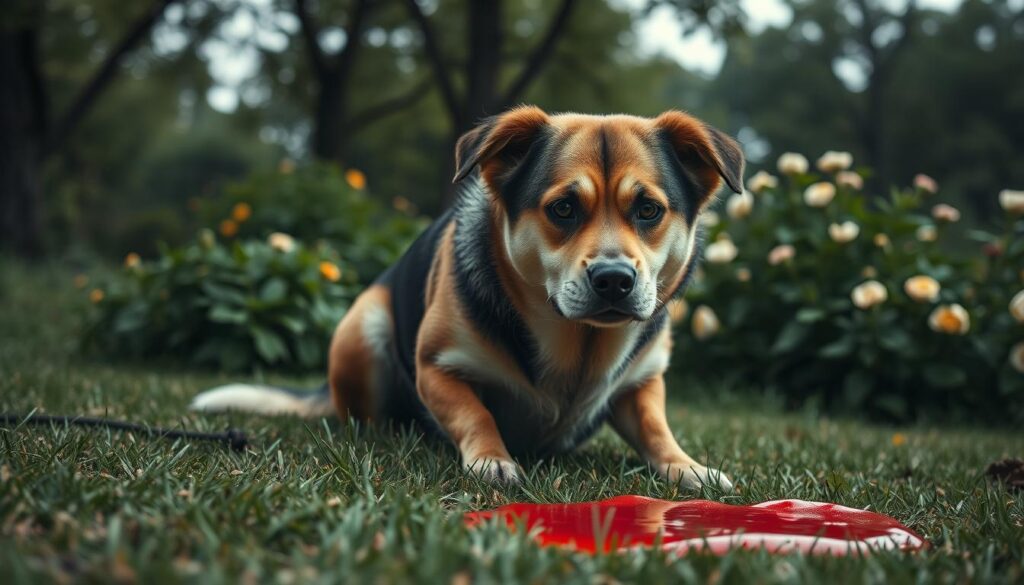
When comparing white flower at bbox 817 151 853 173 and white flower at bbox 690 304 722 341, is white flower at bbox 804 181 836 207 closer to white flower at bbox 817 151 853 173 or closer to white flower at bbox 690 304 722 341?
white flower at bbox 817 151 853 173

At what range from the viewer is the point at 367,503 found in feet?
6.48

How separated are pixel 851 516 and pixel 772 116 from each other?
35.1 metres

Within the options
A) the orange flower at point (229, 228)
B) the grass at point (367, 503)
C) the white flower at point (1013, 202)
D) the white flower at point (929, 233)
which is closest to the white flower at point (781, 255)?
the white flower at point (929, 233)

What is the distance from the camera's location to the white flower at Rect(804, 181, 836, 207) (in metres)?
5.81

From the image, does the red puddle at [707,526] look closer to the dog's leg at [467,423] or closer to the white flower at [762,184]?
the dog's leg at [467,423]

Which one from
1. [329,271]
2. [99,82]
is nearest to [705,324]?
[329,271]

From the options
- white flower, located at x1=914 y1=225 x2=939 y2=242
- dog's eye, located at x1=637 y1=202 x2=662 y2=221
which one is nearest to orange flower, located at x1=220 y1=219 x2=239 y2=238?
white flower, located at x1=914 y1=225 x2=939 y2=242

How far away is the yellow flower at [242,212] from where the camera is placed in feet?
25.8

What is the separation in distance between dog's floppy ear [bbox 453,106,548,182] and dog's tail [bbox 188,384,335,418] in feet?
4.93

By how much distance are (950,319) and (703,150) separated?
114 inches

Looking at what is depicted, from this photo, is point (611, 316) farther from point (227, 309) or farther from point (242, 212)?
Result: point (242, 212)

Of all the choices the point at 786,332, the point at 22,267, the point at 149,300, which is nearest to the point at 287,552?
the point at 786,332

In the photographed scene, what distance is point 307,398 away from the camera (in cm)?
393

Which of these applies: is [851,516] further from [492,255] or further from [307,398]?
[307,398]
